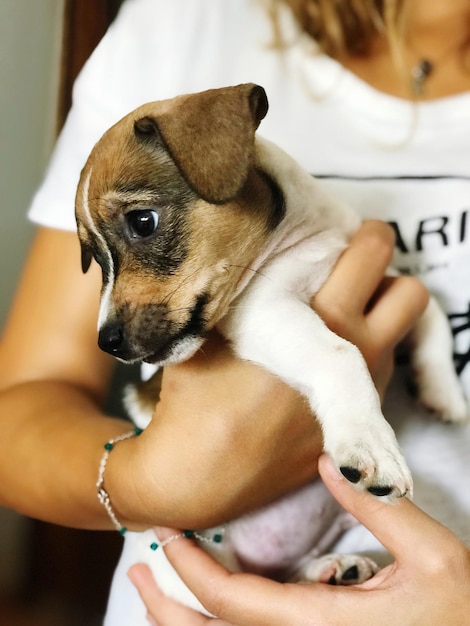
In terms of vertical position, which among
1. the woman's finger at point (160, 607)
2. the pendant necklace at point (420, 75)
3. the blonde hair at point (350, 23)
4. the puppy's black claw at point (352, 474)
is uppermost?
the blonde hair at point (350, 23)

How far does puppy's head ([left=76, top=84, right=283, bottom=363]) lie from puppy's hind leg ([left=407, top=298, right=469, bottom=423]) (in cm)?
52

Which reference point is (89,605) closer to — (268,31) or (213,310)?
(213,310)

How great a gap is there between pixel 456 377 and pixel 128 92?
991 millimetres

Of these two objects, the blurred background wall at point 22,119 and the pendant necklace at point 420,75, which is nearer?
the pendant necklace at point 420,75

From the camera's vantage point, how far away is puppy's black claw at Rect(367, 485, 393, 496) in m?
0.87

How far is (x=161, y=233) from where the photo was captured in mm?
1017

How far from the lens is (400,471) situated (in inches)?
34.5

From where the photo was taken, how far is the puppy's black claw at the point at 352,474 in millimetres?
873

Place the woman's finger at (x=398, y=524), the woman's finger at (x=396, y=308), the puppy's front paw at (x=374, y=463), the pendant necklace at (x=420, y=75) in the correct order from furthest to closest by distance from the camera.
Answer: the pendant necklace at (x=420, y=75) → the woman's finger at (x=396, y=308) → the woman's finger at (x=398, y=524) → the puppy's front paw at (x=374, y=463)

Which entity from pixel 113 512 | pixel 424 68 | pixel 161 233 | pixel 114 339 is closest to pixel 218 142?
pixel 161 233

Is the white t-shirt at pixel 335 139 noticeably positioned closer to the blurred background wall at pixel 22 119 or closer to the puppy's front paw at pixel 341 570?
the puppy's front paw at pixel 341 570

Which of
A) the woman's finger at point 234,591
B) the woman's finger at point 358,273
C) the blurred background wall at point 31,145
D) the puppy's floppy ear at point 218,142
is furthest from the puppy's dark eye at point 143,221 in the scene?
the blurred background wall at point 31,145

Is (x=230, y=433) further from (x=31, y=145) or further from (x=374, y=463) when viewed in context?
(x=31, y=145)

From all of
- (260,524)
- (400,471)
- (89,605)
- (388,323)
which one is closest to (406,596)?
(400,471)
